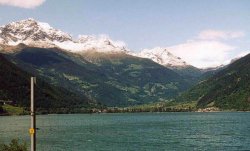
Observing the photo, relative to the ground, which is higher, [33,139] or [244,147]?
[33,139]

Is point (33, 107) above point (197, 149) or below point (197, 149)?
above

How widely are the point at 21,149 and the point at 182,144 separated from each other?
3617 inches

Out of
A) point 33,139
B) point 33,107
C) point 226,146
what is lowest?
point 226,146

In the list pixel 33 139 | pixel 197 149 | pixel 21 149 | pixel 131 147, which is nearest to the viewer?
pixel 33 139

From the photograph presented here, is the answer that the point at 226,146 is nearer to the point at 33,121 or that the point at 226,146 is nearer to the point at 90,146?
the point at 90,146

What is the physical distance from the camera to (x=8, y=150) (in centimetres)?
6712

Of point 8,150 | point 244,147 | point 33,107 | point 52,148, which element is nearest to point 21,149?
point 8,150

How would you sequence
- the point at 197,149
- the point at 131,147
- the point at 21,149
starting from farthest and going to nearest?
the point at 131,147 < the point at 197,149 < the point at 21,149

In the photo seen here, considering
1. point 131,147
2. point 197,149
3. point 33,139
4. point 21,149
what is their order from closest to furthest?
point 33,139
point 21,149
point 197,149
point 131,147

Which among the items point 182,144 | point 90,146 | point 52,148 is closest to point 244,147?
point 182,144

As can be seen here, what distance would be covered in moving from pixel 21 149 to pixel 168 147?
266 feet

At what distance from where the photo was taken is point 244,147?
452ft

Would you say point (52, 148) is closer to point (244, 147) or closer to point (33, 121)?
point (244, 147)

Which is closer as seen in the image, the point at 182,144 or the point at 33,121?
the point at 33,121
